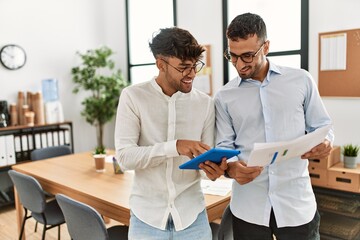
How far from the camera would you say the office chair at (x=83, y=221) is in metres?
1.79

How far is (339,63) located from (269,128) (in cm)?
214

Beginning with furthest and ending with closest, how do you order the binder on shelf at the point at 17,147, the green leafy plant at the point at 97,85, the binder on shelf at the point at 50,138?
the green leafy plant at the point at 97,85
the binder on shelf at the point at 50,138
the binder on shelf at the point at 17,147

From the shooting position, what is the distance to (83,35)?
206 inches

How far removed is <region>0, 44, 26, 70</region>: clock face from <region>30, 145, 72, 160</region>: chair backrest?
1482mm

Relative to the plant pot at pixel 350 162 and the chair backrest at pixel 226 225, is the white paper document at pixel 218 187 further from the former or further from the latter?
the plant pot at pixel 350 162

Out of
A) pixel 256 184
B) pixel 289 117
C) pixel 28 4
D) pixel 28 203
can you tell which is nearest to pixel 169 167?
pixel 256 184

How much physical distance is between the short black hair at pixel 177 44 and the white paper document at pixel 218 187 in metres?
1.04

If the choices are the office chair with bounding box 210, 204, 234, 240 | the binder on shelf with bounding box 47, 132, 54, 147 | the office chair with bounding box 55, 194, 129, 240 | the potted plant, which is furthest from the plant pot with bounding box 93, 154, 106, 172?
the potted plant

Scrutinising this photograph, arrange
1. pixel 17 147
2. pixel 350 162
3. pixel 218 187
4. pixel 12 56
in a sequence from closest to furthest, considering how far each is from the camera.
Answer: pixel 218 187 → pixel 350 162 → pixel 17 147 → pixel 12 56

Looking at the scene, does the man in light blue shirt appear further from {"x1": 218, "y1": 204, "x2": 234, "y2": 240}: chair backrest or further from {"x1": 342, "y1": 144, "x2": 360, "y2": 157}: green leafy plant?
{"x1": 342, "y1": 144, "x2": 360, "y2": 157}: green leafy plant

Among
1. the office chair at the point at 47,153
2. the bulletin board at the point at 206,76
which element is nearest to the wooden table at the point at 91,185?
the office chair at the point at 47,153

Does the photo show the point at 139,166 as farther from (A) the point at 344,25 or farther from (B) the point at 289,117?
(A) the point at 344,25

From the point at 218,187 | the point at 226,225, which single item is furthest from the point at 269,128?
the point at 218,187

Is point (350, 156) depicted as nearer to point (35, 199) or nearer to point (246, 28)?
point (246, 28)
